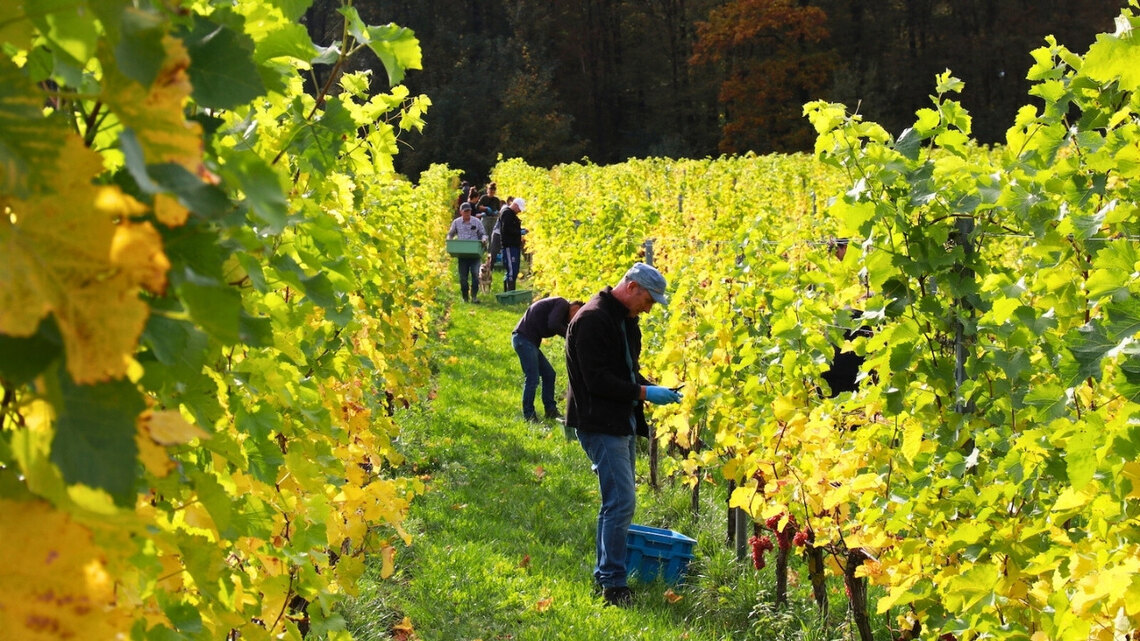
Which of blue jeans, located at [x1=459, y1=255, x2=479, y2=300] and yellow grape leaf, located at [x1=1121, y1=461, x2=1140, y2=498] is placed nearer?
yellow grape leaf, located at [x1=1121, y1=461, x2=1140, y2=498]

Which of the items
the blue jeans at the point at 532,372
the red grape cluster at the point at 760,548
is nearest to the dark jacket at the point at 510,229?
the blue jeans at the point at 532,372

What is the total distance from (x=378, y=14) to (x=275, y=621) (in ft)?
151

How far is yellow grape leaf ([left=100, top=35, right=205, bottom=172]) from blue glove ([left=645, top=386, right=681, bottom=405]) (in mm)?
4801

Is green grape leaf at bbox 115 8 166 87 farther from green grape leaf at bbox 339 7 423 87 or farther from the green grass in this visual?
the green grass

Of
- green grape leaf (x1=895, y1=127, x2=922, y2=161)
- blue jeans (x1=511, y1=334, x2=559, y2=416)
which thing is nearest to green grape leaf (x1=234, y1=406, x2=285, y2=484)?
green grape leaf (x1=895, y1=127, x2=922, y2=161)

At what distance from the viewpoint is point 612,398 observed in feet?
17.8

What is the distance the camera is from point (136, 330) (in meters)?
0.72

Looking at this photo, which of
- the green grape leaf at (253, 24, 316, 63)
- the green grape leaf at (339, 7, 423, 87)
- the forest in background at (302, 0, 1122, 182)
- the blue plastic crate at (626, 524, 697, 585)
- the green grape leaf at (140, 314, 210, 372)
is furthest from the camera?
the forest in background at (302, 0, 1122, 182)

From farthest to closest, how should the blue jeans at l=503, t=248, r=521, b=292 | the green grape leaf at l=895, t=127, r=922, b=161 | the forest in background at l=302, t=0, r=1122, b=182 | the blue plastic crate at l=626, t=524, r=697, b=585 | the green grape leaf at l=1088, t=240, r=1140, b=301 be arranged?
the forest in background at l=302, t=0, r=1122, b=182 → the blue jeans at l=503, t=248, r=521, b=292 → the blue plastic crate at l=626, t=524, r=697, b=585 → the green grape leaf at l=895, t=127, r=922, b=161 → the green grape leaf at l=1088, t=240, r=1140, b=301

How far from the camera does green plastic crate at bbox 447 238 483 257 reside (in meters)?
14.8

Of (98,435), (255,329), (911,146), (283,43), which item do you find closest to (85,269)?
(98,435)

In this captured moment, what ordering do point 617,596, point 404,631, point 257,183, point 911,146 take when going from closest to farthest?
point 257,183, point 911,146, point 404,631, point 617,596

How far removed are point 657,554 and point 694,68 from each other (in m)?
40.1

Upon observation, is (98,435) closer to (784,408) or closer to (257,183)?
(257,183)
